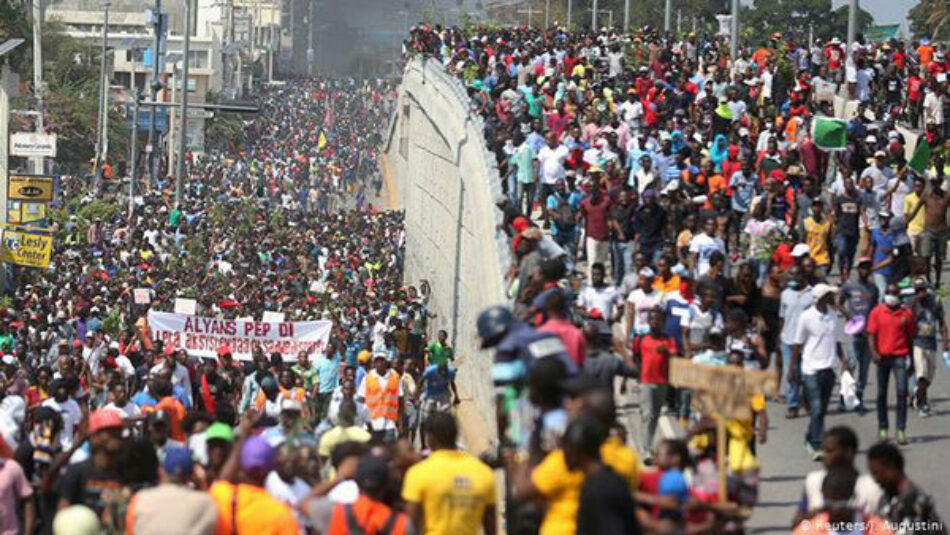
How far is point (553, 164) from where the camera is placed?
2673 centimetres

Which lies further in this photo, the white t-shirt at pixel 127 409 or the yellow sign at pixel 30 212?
the yellow sign at pixel 30 212

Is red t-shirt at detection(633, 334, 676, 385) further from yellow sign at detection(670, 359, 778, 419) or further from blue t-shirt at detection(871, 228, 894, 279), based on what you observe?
yellow sign at detection(670, 359, 778, 419)

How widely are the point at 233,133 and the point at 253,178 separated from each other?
25.5 metres

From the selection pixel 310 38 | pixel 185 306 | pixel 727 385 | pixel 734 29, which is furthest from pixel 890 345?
pixel 310 38

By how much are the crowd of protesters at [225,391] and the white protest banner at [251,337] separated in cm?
31

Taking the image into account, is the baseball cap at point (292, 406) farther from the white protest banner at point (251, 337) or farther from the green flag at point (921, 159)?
the white protest banner at point (251, 337)

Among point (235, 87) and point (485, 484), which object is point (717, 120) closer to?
point (485, 484)

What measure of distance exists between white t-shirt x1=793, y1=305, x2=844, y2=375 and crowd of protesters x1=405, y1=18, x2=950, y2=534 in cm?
2

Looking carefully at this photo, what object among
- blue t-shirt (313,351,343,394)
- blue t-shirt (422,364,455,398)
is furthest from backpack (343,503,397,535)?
blue t-shirt (313,351,343,394)

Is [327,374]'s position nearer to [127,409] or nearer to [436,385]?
[436,385]

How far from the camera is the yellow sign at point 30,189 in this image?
147ft

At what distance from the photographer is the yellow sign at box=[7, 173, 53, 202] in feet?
147

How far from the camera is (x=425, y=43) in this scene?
167 feet

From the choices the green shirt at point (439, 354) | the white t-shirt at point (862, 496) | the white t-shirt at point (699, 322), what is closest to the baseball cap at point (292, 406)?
the white t-shirt at point (699, 322)
